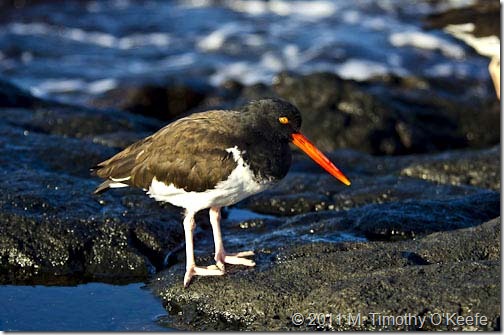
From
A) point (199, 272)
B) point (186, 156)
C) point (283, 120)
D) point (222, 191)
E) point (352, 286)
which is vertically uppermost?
point (283, 120)

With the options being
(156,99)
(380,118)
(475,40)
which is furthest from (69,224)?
(156,99)

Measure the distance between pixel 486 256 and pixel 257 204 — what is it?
2380 mm

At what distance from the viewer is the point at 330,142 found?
10188 millimetres

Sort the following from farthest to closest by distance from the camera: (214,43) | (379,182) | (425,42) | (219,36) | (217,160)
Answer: (219,36), (214,43), (425,42), (379,182), (217,160)

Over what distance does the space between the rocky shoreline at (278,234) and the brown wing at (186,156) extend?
553mm

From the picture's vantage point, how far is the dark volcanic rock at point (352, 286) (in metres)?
4.41

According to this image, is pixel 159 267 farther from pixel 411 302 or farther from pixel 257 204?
pixel 411 302

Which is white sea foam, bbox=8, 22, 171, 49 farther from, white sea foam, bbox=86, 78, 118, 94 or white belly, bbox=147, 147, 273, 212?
white belly, bbox=147, 147, 273, 212

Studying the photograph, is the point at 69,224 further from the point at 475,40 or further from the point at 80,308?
the point at 475,40

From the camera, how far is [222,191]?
513cm

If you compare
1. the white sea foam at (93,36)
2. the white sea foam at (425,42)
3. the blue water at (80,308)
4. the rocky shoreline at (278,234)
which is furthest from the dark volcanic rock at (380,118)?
the white sea foam at (93,36)

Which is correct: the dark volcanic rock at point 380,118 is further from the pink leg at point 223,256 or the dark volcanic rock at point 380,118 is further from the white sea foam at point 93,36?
the white sea foam at point 93,36

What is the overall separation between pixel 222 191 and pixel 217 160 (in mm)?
194

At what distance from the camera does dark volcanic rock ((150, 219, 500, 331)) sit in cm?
441
